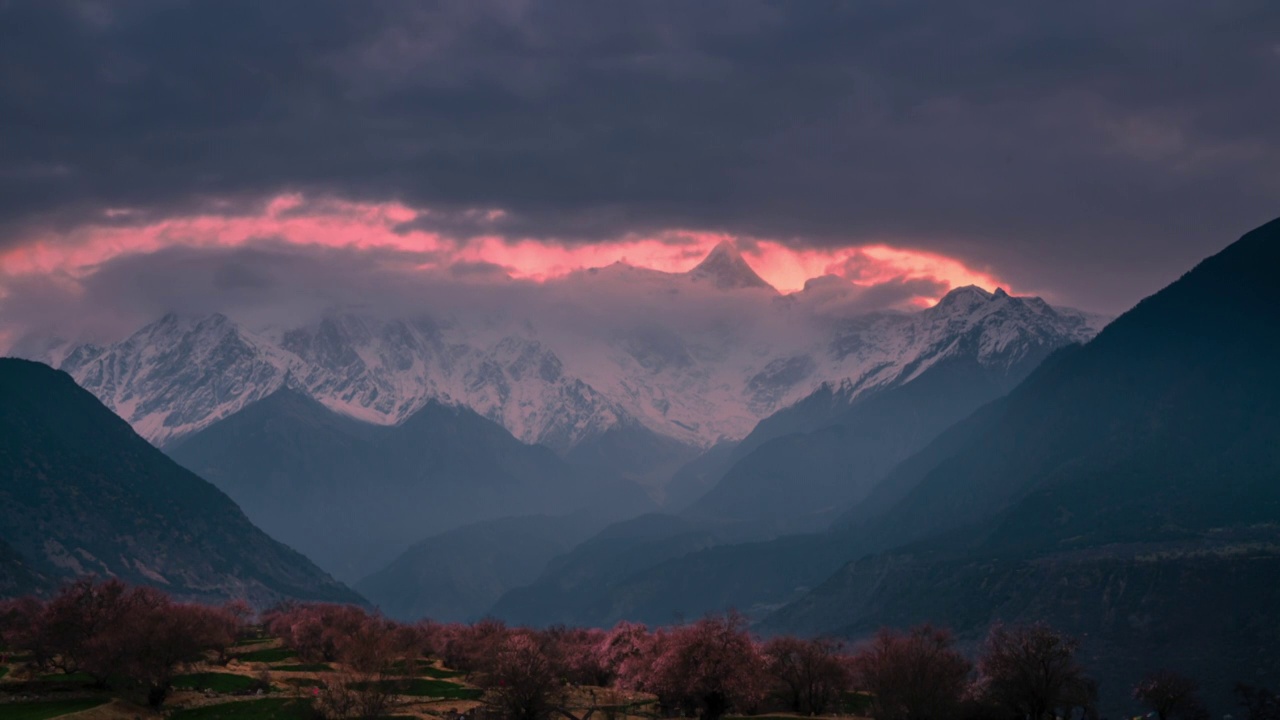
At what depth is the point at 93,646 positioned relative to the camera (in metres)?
142

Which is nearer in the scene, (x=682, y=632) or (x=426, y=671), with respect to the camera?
(x=682, y=632)

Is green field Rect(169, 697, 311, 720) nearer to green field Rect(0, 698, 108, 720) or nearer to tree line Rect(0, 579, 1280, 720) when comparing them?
tree line Rect(0, 579, 1280, 720)

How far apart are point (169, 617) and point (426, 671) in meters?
47.1

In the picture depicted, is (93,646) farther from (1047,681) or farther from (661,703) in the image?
(1047,681)

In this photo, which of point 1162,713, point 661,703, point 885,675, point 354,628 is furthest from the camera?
point 354,628

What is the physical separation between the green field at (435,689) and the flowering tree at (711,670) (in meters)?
24.0

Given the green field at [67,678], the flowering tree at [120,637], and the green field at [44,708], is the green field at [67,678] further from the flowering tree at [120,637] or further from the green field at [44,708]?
the green field at [44,708]

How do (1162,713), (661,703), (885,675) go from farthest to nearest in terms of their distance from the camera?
(1162,713), (661,703), (885,675)

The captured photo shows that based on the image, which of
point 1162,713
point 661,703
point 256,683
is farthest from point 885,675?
point 256,683

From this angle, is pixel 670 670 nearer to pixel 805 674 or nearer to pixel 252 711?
pixel 805 674

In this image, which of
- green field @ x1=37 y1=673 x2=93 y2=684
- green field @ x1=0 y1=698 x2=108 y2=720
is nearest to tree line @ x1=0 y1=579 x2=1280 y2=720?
green field @ x1=37 y1=673 x2=93 y2=684

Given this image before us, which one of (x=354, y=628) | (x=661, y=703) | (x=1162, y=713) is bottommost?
(x=1162, y=713)

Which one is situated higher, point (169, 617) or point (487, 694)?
point (169, 617)

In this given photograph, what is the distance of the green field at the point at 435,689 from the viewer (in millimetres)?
157500
